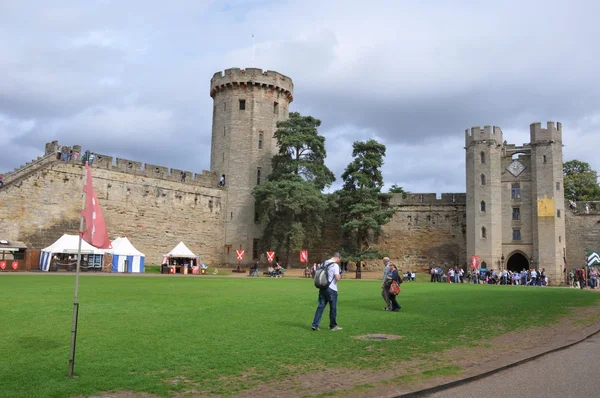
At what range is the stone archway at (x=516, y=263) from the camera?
45.2 m

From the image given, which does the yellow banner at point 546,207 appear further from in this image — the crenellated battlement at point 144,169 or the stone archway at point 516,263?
the crenellated battlement at point 144,169

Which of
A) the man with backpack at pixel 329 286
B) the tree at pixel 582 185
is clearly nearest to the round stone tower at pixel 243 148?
the tree at pixel 582 185

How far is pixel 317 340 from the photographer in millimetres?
9039

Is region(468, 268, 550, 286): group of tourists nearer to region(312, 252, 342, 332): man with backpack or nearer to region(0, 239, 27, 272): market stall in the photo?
region(0, 239, 27, 272): market stall

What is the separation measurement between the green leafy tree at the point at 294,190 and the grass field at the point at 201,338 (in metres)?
26.7

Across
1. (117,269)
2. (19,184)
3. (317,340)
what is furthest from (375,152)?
(317,340)

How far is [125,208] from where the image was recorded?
4053 centimetres

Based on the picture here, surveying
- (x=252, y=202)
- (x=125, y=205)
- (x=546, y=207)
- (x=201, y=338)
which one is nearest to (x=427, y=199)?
(x=546, y=207)

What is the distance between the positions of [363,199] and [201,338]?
118 feet

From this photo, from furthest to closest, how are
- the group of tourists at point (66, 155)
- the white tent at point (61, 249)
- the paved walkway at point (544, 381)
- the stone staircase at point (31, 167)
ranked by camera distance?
the group of tourists at point (66, 155), the stone staircase at point (31, 167), the white tent at point (61, 249), the paved walkway at point (544, 381)

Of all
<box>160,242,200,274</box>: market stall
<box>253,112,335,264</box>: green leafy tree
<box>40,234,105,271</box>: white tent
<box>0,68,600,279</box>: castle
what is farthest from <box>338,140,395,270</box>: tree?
<box>40,234,105,271</box>: white tent

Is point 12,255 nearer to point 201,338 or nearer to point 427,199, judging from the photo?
point 201,338

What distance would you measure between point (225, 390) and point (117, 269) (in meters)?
32.3

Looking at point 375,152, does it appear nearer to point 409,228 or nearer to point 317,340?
point 409,228
